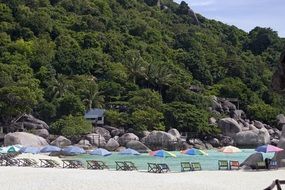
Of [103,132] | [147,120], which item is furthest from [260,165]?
[147,120]

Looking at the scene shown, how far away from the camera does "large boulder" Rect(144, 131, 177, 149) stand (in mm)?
54906

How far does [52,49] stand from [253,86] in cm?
3339

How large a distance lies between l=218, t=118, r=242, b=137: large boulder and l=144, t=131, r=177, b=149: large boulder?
1239 centimetres

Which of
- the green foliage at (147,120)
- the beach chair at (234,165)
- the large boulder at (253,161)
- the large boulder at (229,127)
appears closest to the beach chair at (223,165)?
the beach chair at (234,165)

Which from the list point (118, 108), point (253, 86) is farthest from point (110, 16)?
point (118, 108)

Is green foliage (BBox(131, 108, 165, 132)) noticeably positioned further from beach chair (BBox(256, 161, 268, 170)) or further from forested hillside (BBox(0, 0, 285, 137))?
beach chair (BBox(256, 161, 268, 170))

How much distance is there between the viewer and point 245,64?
94.6m

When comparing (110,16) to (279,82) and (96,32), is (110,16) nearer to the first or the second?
(96,32)

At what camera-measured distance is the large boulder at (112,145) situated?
175 feet

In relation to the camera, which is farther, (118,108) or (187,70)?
(187,70)

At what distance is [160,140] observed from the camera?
181ft

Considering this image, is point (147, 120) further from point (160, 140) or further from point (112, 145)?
point (112, 145)

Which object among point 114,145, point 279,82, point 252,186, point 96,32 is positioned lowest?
point 114,145

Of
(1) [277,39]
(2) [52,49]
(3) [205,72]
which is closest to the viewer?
(2) [52,49]
